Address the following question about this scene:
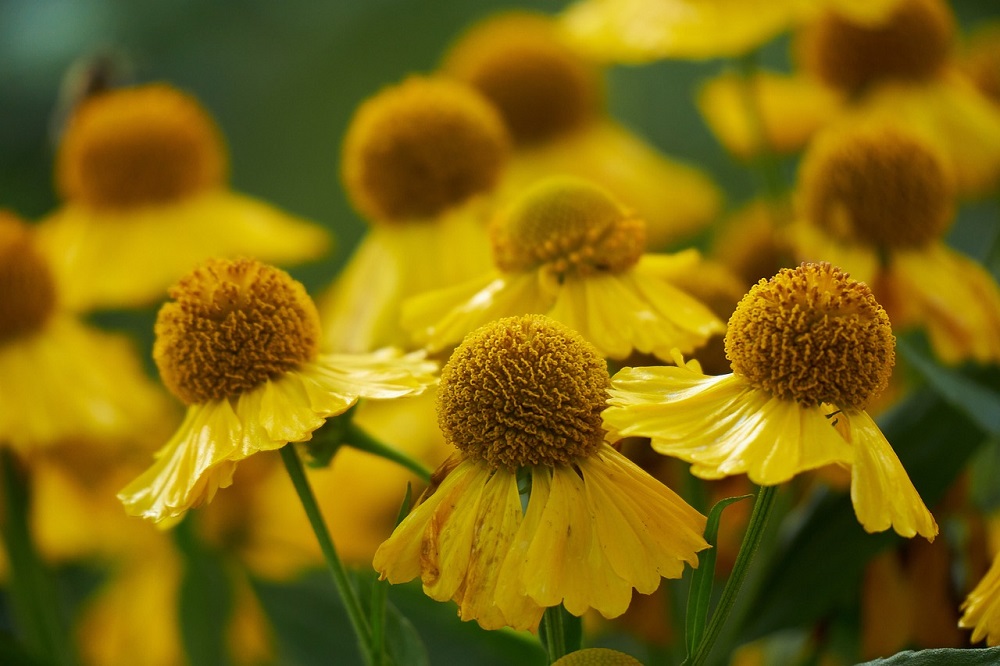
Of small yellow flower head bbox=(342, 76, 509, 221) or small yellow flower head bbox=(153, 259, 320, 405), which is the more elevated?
small yellow flower head bbox=(342, 76, 509, 221)

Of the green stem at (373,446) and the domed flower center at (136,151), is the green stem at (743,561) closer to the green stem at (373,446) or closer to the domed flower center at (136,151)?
the green stem at (373,446)

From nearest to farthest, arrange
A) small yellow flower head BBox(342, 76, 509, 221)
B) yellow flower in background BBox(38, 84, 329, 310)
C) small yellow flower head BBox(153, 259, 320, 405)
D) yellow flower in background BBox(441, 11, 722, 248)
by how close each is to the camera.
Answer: small yellow flower head BBox(153, 259, 320, 405) → small yellow flower head BBox(342, 76, 509, 221) → yellow flower in background BBox(38, 84, 329, 310) → yellow flower in background BBox(441, 11, 722, 248)

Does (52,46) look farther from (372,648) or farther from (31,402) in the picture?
(372,648)

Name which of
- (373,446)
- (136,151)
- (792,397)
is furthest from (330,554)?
(136,151)

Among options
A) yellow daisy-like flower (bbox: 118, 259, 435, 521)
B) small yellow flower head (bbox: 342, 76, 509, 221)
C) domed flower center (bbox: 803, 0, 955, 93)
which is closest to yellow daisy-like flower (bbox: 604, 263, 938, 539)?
yellow daisy-like flower (bbox: 118, 259, 435, 521)

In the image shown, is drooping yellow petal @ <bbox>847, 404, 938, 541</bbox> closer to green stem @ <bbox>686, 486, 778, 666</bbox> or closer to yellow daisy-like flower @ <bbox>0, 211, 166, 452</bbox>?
green stem @ <bbox>686, 486, 778, 666</bbox>

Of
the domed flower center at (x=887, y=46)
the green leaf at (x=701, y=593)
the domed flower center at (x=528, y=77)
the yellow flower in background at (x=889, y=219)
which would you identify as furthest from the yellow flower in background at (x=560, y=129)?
the green leaf at (x=701, y=593)
